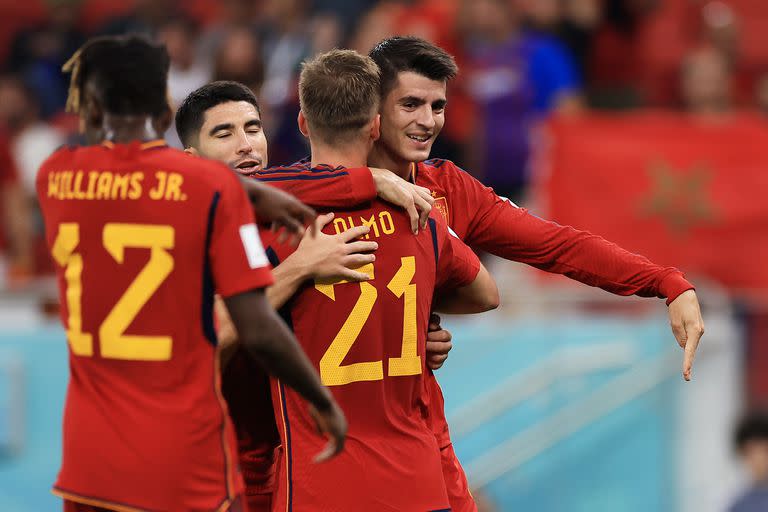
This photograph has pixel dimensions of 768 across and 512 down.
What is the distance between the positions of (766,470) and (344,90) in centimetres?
480

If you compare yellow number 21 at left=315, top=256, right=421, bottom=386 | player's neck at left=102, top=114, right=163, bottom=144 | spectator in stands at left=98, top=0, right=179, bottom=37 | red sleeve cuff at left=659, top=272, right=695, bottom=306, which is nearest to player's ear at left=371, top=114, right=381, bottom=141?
yellow number 21 at left=315, top=256, right=421, bottom=386

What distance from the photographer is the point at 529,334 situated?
871 cm

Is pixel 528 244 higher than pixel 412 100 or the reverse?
the reverse

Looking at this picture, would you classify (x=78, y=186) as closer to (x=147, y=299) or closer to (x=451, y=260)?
(x=147, y=299)

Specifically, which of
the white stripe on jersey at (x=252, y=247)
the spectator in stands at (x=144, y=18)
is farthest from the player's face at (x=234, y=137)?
the spectator in stands at (x=144, y=18)

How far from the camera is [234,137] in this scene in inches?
178

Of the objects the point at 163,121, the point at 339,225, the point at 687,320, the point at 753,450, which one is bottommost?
the point at 753,450

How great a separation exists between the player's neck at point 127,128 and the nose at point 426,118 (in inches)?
42.0

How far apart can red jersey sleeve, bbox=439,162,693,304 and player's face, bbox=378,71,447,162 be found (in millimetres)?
283

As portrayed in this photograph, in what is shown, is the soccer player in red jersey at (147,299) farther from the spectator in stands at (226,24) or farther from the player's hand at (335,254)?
the spectator in stands at (226,24)

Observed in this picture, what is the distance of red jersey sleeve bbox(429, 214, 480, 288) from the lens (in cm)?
398

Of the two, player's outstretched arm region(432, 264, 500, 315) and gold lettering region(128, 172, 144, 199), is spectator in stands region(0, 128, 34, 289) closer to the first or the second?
player's outstretched arm region(432, 264, 500, 315)

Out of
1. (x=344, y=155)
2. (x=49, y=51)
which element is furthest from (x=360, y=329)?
(x=49, y=51)

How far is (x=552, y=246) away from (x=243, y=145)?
106 centimetres
